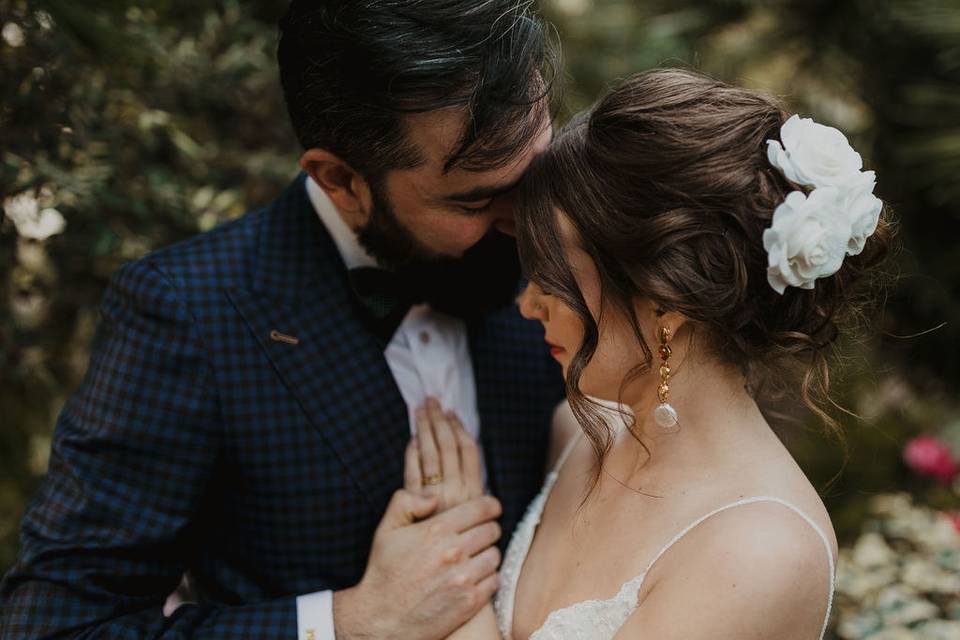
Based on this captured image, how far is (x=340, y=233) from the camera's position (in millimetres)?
1976

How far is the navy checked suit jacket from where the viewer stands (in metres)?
1.68

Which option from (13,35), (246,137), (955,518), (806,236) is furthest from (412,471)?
(955,518)

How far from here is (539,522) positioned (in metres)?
1.99

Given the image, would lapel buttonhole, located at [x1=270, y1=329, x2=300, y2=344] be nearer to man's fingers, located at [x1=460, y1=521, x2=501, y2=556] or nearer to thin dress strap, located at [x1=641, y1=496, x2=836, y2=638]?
man's fingers, located at [x1=460, y1=521, x2=501, y2=556]

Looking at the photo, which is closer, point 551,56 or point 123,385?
point 123,385

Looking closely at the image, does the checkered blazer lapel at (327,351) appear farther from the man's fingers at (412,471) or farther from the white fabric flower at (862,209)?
the white fabric flower at (862,209)

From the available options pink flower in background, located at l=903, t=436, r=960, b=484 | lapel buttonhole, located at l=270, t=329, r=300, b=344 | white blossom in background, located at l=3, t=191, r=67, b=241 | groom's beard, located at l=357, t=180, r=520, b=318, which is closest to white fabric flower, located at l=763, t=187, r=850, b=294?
groom's beard, located at l=357, t=180, r=520, b=318

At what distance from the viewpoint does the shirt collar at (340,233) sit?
77.3 inches

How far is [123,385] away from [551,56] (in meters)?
1.09

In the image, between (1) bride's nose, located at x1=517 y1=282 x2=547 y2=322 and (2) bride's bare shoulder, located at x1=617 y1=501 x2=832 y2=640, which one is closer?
(2) bride's bare shoulder, located at x1=617 y1=501 x2=832 y2=640

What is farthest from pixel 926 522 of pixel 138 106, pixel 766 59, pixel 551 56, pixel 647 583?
pixel 138 106

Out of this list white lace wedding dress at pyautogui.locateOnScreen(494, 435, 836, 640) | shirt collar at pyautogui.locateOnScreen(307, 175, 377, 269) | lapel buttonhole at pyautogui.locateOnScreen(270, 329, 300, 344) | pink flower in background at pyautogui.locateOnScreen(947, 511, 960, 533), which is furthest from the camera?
pink flower in background at pyautogui.locateOnScreen(947, 511, 960, 533)

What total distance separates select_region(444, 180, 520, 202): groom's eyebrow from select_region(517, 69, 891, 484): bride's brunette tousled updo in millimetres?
78

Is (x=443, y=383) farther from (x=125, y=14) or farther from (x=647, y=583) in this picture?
(x=125, y=14)
